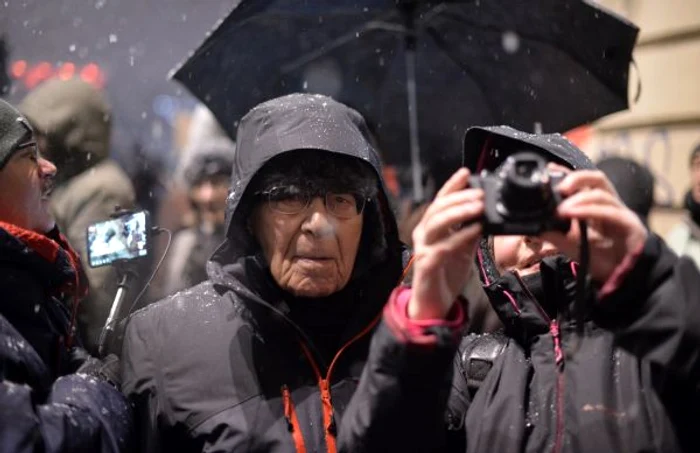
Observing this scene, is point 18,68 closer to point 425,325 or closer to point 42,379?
point 42,379

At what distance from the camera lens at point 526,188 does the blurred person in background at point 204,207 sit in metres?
2.98

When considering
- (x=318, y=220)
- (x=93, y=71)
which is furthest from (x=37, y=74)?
(x=318, y=220)

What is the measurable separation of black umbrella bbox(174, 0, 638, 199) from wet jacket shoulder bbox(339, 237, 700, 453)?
1.80 metres

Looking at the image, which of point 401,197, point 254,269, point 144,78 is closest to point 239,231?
point 254,269

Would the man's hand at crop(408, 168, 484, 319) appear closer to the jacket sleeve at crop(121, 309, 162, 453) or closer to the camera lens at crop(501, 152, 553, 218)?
the camera lens at crop(501, 152, 553, 218)

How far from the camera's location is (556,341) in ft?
7.27

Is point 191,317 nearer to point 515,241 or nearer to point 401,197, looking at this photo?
point 515,241

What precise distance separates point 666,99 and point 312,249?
6.17 meters

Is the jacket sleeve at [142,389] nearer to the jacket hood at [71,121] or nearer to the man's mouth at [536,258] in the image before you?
the man's mouth at [536,258]

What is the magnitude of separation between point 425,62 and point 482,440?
2490mm

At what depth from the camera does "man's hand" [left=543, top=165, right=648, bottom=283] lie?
1660mm

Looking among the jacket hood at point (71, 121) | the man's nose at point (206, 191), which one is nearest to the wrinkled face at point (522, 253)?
the jacket hood at point (71, 121)

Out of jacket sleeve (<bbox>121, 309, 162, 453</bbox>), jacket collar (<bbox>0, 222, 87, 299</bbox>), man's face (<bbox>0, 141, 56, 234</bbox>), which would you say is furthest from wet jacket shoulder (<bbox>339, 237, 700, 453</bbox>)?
man's face (<bbox>0, 141, 56, 234</bbox>)

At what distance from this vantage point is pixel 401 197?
18.8ft
